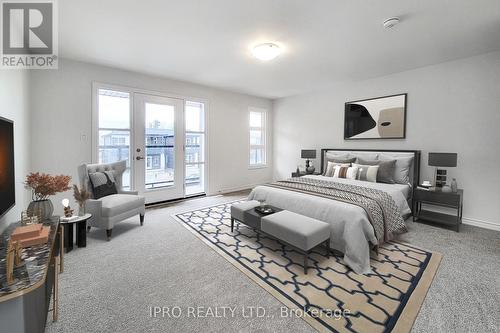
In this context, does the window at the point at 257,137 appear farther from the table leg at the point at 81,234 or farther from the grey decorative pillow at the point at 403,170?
the table leg at the point at 81,234

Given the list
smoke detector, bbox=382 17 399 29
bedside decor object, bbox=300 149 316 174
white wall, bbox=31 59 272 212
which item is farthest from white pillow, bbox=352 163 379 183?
white wall, bbox=31 59 272 212

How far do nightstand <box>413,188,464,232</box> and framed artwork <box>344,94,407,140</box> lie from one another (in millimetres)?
1204

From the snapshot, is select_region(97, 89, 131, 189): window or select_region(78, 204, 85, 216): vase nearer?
select_region(78, 204, 85, 216): vase

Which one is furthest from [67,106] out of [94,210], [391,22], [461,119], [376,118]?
[461,119]

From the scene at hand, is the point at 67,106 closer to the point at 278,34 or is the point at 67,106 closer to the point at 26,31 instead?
the point at 26,31

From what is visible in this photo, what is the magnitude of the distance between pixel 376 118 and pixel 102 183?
197 inches

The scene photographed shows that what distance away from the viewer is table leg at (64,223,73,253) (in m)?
2.52

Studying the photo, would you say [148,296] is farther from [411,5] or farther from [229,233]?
[411,5]

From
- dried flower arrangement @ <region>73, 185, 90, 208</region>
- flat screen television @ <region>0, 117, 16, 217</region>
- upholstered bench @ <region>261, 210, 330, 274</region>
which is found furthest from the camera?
dried flower arrangement @ <region>73, 185, 90, 208</region>

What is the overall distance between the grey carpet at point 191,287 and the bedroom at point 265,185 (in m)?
0.02

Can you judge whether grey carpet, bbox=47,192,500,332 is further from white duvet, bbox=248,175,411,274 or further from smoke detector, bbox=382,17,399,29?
smoke detector, bbox=382,17,399,29

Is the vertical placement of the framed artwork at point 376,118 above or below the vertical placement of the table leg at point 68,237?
above

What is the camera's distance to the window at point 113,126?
12.8 ft

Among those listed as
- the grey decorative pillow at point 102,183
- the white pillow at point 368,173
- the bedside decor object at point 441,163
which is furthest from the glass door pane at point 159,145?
the bedside decor object at point 441,163
